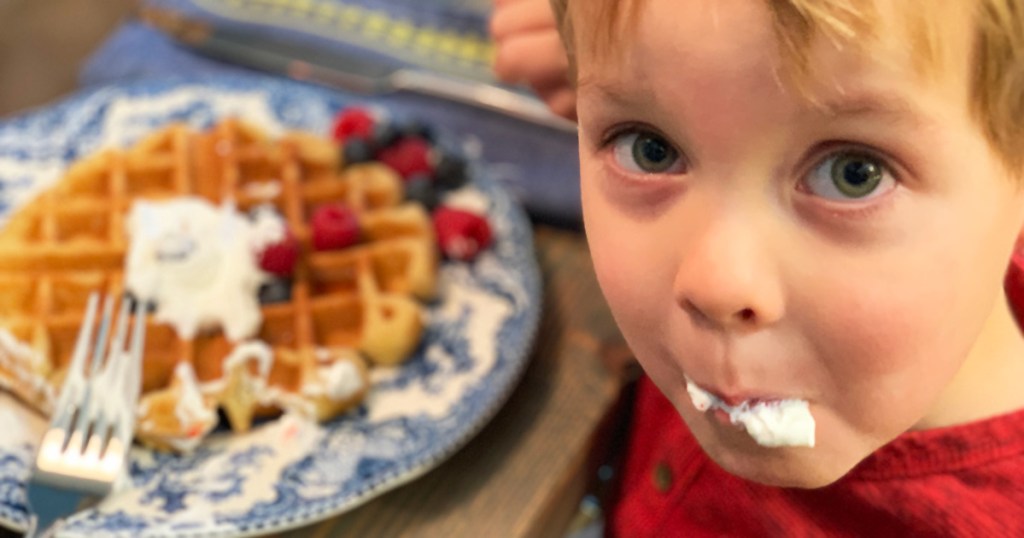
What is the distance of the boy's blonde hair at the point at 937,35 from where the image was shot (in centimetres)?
33

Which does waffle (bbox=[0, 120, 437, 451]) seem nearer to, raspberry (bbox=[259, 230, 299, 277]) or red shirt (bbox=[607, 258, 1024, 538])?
raspberry (bbox=[259, 230, 299, 277])

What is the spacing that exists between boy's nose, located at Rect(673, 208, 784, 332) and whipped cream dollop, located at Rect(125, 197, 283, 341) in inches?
23.2

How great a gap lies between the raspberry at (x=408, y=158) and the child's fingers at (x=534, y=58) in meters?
0.33

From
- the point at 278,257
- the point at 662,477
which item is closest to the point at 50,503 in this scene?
the point at 278,257

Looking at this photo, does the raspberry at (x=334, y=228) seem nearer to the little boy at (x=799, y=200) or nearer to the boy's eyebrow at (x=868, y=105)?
the little boy at (x=799, y=200)

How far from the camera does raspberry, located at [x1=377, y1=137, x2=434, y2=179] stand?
105 cm

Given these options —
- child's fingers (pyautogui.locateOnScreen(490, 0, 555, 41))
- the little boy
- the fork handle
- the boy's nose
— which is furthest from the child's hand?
the fork handle

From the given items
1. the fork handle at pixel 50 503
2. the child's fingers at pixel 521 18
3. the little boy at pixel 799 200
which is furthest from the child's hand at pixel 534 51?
the fork handle at pixel 50 503

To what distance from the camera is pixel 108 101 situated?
3.63 ft

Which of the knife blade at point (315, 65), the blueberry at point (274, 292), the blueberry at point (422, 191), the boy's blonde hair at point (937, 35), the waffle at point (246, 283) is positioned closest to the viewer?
the boy's blonde hair at point (937, 35)

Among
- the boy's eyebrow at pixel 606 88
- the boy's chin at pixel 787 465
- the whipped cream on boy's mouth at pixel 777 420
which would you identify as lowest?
the boy's chin at pixel 787 465

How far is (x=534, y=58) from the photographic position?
70 centimetres

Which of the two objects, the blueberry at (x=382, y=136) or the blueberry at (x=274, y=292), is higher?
the blueberry at (x=382, y=136)

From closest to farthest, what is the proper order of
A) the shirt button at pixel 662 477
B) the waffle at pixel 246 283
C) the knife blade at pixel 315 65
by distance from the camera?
the shirt button at pixel 662 477 < the waffle at pixel 246 283 < the knife blade at pixel 315 65
